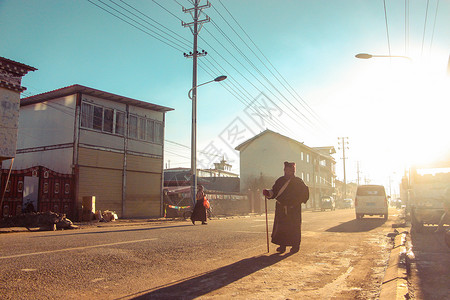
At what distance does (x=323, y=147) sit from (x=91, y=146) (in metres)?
60.9

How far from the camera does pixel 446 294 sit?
410cm

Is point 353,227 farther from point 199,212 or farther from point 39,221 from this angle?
point 39,221

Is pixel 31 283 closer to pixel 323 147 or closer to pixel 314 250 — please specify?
pixel 314 250

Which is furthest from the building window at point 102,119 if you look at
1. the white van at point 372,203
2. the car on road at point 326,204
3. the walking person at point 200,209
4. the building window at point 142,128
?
the car on road at point 326,204

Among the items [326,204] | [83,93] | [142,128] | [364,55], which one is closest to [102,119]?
[83,93]

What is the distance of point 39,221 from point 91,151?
837 cm

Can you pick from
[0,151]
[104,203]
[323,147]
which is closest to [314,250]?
[0,151]

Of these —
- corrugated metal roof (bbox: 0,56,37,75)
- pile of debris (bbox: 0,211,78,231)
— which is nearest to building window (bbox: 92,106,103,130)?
corrugated metal roof (bbox: 0,56,37,75)

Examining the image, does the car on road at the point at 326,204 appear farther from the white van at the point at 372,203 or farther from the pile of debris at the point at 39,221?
the pile of debris at the point at 39,221

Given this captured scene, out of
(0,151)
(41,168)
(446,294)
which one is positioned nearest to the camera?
(446,294)

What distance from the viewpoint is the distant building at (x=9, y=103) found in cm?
1527

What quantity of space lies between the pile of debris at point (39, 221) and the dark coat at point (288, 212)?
9629 millimetres

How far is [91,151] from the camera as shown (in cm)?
2120

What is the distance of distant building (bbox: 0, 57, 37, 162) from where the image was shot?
15.3 meters
